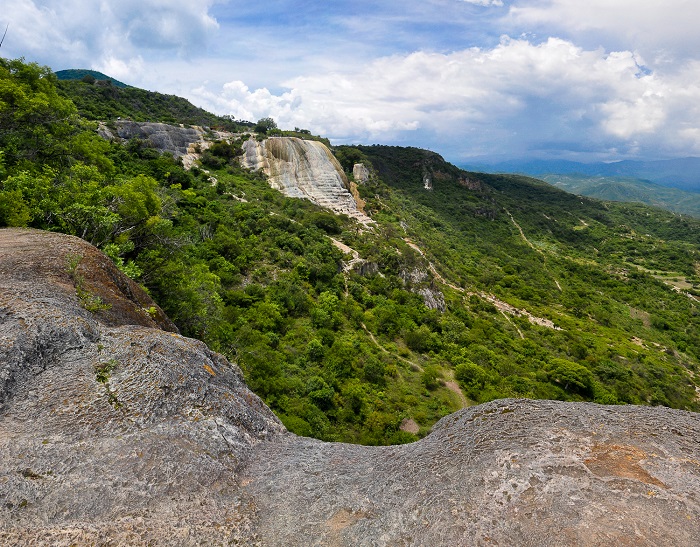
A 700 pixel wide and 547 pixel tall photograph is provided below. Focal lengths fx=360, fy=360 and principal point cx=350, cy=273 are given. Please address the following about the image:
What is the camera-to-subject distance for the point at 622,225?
472ft

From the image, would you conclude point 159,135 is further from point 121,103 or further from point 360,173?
point 360,173

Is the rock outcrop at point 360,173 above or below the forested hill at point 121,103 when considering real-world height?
below

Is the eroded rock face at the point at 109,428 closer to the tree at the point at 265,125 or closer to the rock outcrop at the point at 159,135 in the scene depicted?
the rock outcrop at the point at 159,135

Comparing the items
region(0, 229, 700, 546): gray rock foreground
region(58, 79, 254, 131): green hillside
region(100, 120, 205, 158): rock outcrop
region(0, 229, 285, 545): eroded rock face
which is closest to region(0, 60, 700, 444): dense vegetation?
region(100, 120, 205, 158): rock outcrop

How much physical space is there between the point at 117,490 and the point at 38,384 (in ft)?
9.07

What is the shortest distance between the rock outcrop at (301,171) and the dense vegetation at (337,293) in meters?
3.27

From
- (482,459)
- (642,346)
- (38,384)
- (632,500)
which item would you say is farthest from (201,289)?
(642,346)

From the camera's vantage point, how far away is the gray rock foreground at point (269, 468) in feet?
13.9

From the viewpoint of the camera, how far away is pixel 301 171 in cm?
6166

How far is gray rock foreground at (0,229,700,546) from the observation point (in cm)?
424

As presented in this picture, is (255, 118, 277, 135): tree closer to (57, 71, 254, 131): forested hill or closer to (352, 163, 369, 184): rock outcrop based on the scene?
(57, 71, 254, 131): forested hill

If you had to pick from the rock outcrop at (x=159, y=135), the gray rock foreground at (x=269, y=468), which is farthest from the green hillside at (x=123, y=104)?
the gray rock foreground at (x=269, y=468)

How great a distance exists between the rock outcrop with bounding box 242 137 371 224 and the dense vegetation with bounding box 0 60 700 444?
327 cm

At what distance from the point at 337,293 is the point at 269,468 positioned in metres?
29.4
